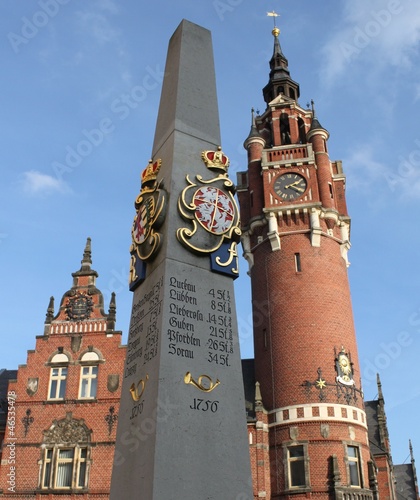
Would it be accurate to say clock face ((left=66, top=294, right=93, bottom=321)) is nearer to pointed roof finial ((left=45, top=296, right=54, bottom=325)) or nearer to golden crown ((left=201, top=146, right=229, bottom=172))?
pointed roof finial ((left=45, top=296, right=54, bottom=325))

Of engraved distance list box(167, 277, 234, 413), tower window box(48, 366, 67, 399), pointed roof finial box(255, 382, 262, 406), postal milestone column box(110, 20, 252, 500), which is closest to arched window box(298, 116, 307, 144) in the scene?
pointed roof finial box(255, 382, 262, 406)

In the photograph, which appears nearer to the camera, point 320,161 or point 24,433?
point 24,433

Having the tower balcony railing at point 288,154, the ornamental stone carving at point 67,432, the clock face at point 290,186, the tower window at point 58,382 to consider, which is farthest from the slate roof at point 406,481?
the tower window at point 58,382

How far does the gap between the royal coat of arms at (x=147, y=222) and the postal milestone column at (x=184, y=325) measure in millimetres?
22

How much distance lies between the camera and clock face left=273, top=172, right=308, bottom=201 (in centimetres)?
3012

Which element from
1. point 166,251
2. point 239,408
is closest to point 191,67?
point 166,251

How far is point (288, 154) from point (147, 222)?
2314 cm

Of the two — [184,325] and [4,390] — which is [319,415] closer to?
[4,390]

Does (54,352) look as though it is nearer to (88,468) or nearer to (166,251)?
(88,468)

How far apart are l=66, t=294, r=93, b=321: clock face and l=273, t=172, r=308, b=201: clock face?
10648mm

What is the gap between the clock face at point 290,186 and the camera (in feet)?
98.8

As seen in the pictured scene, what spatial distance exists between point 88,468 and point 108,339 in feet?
17.9

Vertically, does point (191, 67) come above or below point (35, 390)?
above

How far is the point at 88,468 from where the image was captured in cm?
2455
